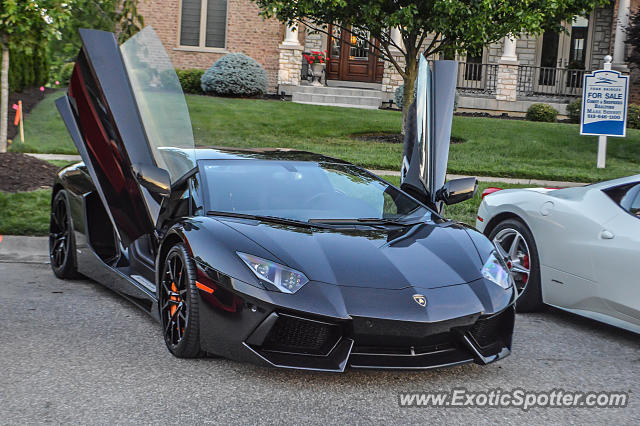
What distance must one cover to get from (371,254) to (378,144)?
11652 millimetres

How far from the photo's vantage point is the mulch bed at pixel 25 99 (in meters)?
17.0

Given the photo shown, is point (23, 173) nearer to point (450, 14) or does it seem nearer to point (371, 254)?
point (371, 254)

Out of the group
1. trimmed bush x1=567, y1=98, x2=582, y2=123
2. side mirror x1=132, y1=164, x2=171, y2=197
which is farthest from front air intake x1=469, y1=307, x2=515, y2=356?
trimmed bush x1=567, y1=98, x2=582, y2=123

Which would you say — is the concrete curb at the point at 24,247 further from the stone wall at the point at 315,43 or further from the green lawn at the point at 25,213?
the stone wall at the point at 315,43

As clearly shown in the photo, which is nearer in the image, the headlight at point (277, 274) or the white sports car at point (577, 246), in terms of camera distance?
the headlight at point (277, 274)

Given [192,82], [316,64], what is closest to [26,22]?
[192,82]

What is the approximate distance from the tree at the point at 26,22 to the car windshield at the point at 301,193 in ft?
18.4

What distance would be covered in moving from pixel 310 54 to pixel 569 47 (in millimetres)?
8771

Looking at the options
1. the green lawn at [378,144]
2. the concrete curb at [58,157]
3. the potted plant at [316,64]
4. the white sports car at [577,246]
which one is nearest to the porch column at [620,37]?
the green lawn at [378,144]

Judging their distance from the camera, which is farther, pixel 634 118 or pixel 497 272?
pixel 634 118

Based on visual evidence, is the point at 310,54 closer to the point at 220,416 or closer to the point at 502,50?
the point at 502,50

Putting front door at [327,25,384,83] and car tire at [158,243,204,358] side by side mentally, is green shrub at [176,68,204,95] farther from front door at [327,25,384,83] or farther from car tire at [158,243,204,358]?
car tire at [158,243,204,358]

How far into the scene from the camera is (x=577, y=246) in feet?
18.3

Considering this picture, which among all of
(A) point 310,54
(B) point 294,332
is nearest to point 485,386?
(B) point 294,332
